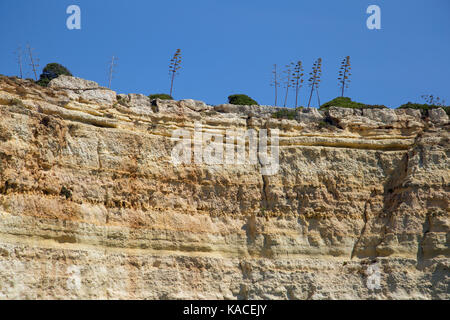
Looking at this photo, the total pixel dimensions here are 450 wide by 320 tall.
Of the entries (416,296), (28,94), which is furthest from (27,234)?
(416,296)

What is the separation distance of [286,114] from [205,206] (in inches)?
261

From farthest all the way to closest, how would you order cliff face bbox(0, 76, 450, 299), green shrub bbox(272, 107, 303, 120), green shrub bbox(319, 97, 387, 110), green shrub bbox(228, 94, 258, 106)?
1. green shrub bbox(228, 94, 258, 106)
2. green shrub bbox(319, 97, 387, 110)
3. green shrub bbox(272, 107, 303, 120)
4. cliff face bbox(0, 76, 450, 299)

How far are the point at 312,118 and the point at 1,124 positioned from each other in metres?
14.3

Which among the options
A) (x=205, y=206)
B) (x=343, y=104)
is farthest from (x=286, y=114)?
(x=343, y=104)

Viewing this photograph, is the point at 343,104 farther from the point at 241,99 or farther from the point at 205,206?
the point at 205,206

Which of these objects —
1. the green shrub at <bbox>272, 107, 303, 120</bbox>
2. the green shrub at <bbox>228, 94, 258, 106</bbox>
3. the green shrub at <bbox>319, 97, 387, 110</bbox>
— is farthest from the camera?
the green shrub at <bbox>228, 94, 258, 106</bbox>

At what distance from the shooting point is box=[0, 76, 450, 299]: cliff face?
81.9ft

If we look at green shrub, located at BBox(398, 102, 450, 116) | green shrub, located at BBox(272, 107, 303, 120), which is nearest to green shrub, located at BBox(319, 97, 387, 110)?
green shrub, located at BBox(398, 102, 450, 116)

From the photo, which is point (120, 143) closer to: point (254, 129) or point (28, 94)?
point (28, 94)

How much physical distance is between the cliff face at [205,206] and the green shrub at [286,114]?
50 cm

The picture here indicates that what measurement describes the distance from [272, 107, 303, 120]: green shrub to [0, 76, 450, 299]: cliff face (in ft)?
1.64

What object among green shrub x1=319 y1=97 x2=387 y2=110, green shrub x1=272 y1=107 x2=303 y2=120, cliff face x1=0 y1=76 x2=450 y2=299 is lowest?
cliff face x1=0 y1=76 x2=450 y2=299

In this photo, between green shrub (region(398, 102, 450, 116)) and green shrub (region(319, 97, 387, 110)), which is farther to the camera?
green shrub (region(319, 97, 387, 110))

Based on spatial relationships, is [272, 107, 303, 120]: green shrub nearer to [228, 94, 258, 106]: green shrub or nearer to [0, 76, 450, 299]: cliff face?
[0, 76, 450, 299]: cliff face
